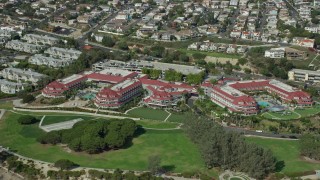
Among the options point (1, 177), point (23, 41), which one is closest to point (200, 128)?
point (1, 177)

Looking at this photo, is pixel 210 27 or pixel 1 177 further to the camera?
pixel 210 27

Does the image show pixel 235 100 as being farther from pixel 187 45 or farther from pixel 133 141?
pixel 187 45

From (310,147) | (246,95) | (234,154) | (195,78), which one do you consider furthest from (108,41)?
(310,147)

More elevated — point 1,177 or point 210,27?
point 210,27

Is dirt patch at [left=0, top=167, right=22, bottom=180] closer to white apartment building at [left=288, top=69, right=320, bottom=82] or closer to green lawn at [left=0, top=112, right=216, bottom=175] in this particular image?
green lawn at [left=0, top=112, right=216, bottom=175]

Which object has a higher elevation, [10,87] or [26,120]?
[10,87]

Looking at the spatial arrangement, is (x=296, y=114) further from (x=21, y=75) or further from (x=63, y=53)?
(x=63, y=53)
